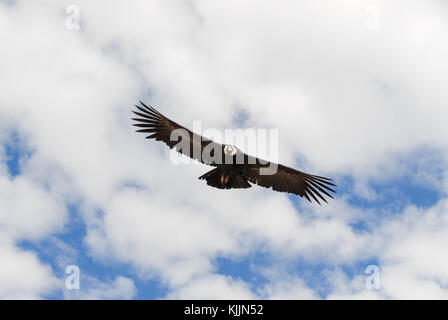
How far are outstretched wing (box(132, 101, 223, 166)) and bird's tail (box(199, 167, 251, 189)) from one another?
0.38 m

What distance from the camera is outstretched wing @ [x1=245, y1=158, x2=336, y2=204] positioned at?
61.8 feet

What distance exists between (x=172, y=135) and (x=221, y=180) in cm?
243

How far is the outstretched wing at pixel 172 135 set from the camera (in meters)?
17.3

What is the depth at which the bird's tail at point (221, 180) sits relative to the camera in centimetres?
1778

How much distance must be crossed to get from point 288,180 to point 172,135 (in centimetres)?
513

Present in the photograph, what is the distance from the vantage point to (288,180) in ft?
64.0

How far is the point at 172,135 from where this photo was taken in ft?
57.8

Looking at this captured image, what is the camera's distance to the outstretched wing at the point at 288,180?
1884cm

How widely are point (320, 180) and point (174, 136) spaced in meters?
5.82

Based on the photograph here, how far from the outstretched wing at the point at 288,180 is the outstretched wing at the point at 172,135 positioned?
216cm
